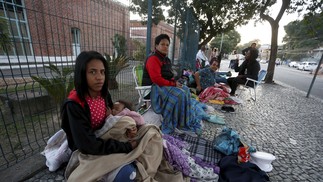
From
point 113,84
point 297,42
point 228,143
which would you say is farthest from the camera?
point 297,42

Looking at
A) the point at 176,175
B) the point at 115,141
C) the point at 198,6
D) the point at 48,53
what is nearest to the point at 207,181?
the point at 176,175

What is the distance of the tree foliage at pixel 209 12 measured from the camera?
465 centimetres

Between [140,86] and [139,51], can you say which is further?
[139,51]

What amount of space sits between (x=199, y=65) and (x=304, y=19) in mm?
5267

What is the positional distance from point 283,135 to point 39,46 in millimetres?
4188

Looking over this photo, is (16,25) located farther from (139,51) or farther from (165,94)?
(139,51)

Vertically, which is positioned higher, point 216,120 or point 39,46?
point 39,46

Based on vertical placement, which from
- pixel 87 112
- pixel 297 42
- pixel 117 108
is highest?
pixel 297 42

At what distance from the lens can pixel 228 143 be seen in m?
2.41

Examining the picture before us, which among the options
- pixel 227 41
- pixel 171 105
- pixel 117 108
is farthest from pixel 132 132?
pixel 227 41

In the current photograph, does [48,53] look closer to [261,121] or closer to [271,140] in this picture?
[271,140]

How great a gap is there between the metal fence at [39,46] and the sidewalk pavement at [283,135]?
0.82 meters

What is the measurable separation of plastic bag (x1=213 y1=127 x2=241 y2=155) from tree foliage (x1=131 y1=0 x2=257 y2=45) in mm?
3262

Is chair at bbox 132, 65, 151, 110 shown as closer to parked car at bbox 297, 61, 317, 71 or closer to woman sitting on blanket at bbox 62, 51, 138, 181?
woman sitting on blanket at bbox 62, 51, 138, 181
